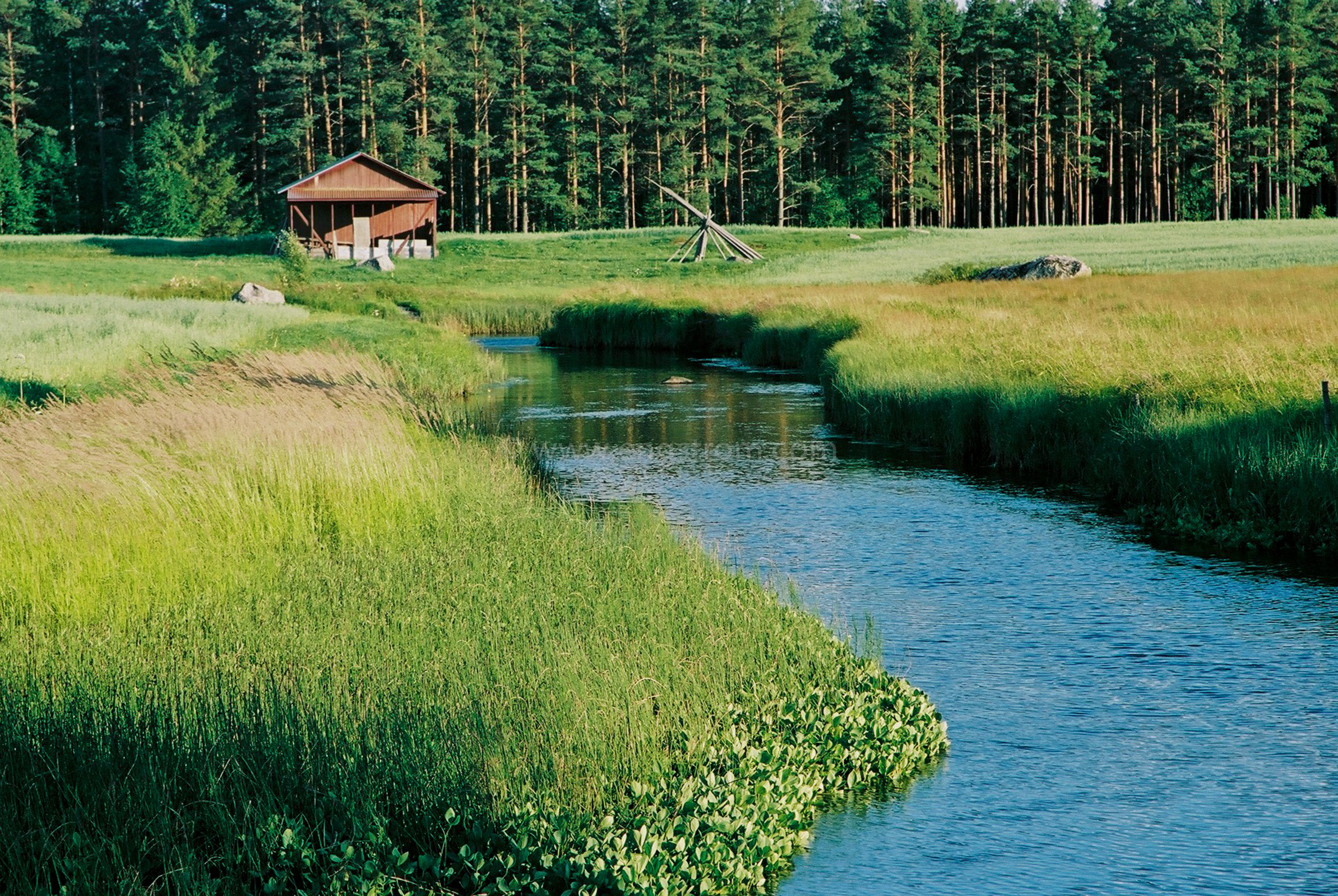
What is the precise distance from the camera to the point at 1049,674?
913cm

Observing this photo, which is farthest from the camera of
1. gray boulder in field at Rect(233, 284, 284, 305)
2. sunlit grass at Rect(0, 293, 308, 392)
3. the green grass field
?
the green grass field

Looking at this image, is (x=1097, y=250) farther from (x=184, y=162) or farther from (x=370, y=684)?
(x=184, y=162)

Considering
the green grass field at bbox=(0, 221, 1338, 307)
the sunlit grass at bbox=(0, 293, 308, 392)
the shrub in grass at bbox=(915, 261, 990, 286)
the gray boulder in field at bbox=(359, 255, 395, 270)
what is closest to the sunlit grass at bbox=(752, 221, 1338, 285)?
the green grass field at bbox=(0, 221, 1338, 307)

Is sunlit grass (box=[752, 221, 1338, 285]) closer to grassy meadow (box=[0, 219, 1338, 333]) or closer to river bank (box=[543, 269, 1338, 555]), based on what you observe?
grassy meadow (box=[0, 219, 1338, 333])

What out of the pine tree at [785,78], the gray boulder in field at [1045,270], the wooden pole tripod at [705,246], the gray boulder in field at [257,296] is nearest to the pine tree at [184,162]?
the wooden pole tripod at [705,246]

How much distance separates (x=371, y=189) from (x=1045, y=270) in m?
35.7

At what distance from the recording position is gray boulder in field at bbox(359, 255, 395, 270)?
181ft

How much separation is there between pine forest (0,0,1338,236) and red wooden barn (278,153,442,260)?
50.4 feet

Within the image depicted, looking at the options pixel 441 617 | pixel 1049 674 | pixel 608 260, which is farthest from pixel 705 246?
pixel 441 617

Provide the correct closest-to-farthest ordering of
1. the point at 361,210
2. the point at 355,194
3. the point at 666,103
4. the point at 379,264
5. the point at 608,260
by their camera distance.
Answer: the point at 379,264 < the point at 608,260 < the point at 355,194 < the point at 361,210 < the point at 666,103

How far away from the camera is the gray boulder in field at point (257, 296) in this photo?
137 ft

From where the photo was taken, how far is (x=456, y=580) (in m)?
9.66

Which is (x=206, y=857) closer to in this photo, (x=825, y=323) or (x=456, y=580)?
(x=456, y=580)

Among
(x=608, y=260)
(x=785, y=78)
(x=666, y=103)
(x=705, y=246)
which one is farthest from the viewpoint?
(x=785, y=78)
